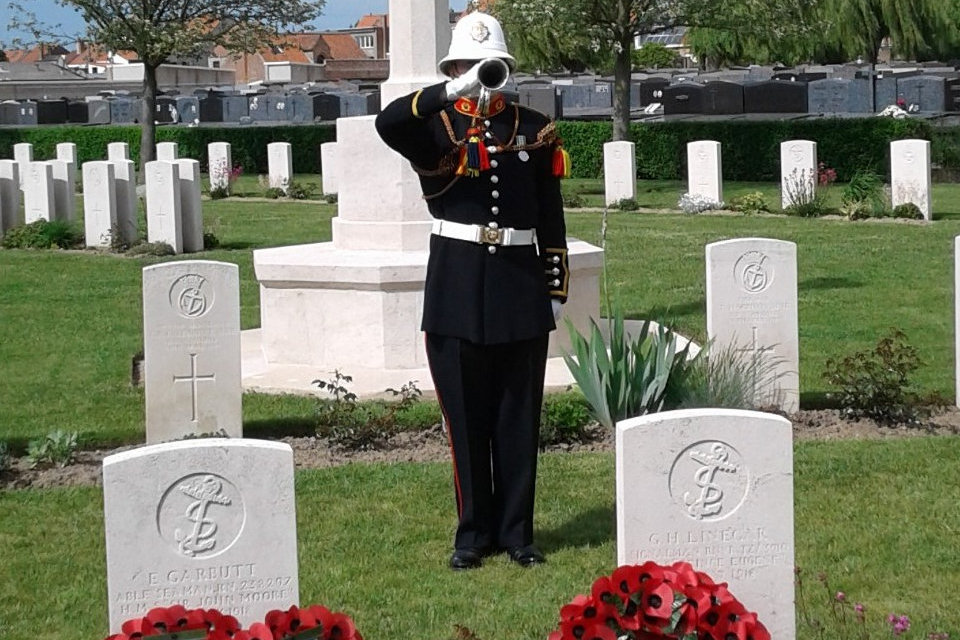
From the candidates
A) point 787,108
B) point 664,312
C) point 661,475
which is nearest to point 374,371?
point 664,312

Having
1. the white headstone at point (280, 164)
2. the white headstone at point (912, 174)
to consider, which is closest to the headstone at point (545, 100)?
the white headstone at point (280, 164)

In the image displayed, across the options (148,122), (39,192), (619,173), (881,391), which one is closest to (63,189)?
(39,192)

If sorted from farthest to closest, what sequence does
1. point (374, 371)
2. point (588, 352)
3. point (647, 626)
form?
1. point (374, 371)
2. point (588, 352)
3. point (647, 626)

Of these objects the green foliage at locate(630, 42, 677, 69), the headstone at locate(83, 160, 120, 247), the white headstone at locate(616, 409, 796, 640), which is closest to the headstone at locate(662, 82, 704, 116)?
the headstone at locate(83, 160, 120, 247)

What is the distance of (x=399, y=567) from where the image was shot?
5.54 meters

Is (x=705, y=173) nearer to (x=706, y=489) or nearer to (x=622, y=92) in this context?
(x=622, y=92)

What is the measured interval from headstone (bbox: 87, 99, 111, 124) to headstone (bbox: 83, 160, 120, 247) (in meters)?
23.4

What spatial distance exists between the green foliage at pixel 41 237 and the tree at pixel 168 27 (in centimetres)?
915

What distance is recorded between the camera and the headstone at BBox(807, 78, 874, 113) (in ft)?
98.0

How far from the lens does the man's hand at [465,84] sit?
5.02m

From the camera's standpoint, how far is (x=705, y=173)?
Answer: 63.0 ft

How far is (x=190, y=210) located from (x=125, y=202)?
976mm

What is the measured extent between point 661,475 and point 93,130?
89.9ft

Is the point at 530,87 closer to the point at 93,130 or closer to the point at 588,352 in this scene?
the point at 93,130
